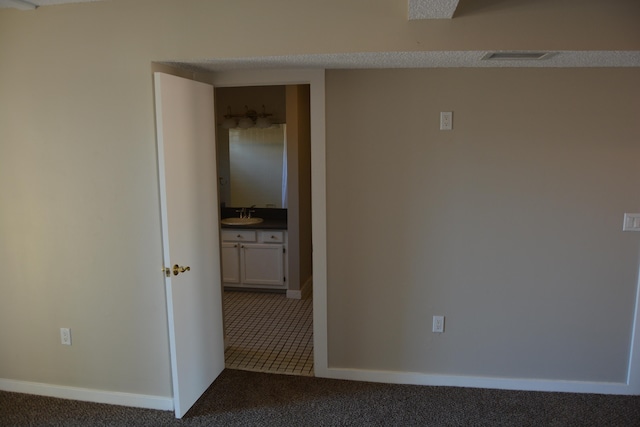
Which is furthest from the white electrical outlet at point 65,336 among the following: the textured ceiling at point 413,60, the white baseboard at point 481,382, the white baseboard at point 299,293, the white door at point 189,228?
the white baseboard at point 299,293

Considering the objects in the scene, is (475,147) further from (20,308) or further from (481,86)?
(20,308)

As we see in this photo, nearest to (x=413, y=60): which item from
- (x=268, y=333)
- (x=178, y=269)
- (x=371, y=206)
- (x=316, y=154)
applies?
(x=316, y=154)

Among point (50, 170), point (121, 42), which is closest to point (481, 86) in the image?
point (121, 42)

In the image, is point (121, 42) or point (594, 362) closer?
point (121, 42)

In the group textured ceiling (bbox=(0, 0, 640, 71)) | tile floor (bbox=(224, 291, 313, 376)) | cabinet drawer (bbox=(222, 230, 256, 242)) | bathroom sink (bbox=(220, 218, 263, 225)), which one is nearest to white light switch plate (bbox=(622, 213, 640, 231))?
textured ceiling (bbox=(0, 0, 640, 71))

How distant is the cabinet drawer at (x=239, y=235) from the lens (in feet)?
15.7

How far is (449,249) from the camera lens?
115 inches

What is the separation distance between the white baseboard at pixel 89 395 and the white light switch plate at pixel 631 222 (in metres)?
2.96

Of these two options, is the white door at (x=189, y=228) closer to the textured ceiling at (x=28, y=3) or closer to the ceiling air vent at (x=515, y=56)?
the textured ceiling at (x=28, y=3)

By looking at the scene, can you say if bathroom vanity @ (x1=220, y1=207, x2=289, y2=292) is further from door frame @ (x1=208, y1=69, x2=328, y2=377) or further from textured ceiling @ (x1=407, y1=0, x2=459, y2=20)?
textured ceiling @ (x1=407, y1=0, x2=459, y2=20)

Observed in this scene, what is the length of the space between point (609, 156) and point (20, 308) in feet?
12.3

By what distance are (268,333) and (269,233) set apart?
1167mm

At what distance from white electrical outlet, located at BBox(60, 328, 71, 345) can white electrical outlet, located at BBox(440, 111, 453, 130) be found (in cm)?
265

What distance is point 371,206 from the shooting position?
9.68 ft
